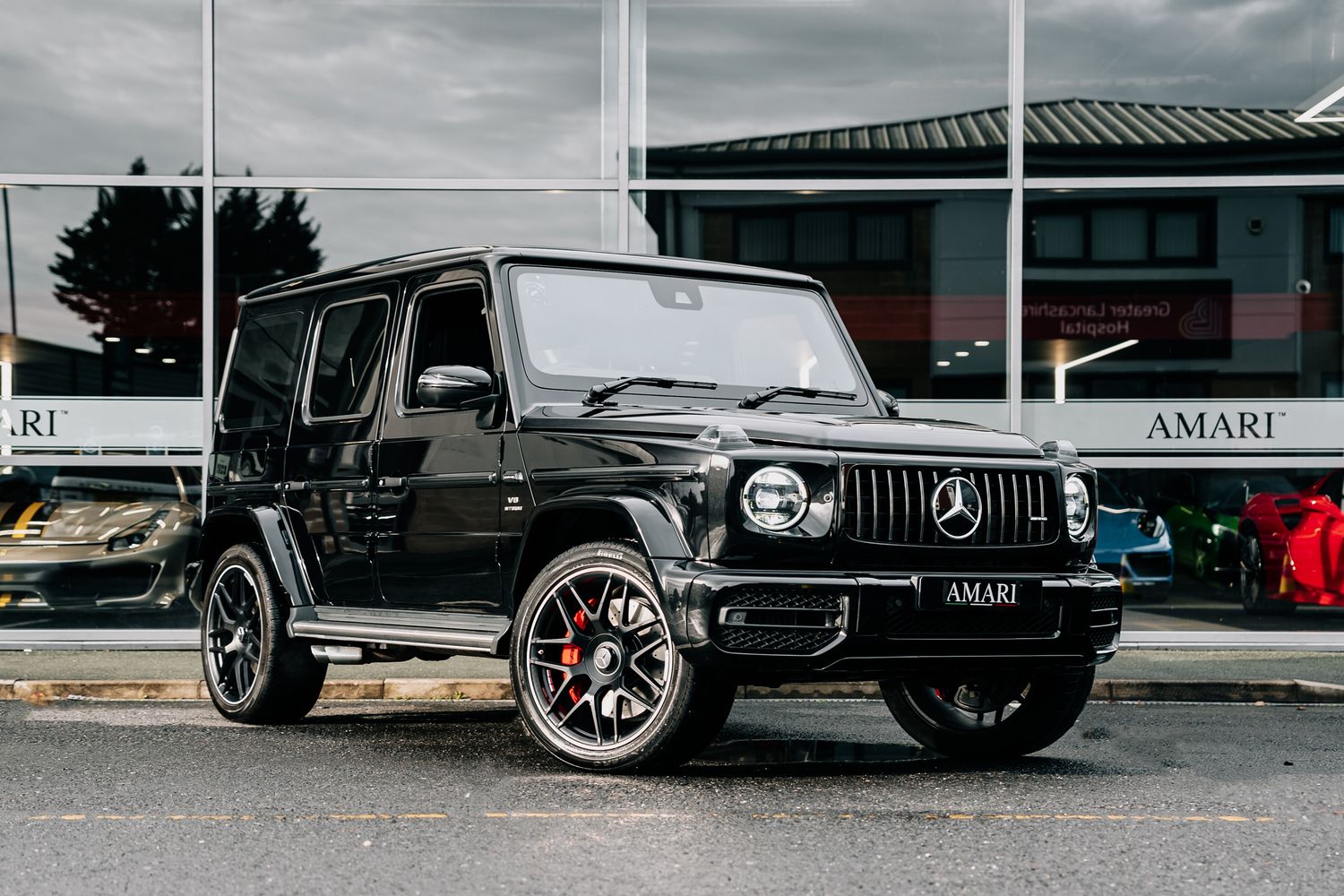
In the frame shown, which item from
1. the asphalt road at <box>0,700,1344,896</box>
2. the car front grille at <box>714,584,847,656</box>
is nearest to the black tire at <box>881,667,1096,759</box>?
the asphalt road at <box>0,700,1344,896</box>

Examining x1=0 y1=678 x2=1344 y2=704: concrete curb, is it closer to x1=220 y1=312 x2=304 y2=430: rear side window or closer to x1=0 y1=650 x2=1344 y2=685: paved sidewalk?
x1=0 y1=650 x2=1344 y2=685: paved sidewalk

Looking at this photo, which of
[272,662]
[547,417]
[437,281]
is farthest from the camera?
[272,662]

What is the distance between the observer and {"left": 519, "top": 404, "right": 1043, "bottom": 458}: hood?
5.99 meters

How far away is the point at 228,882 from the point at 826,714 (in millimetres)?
4705

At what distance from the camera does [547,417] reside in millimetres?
6633

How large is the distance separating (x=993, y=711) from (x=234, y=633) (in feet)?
12.2

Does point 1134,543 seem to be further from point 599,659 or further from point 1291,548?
point 599,659

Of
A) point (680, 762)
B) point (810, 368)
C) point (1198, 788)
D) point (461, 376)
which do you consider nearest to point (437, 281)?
point (461, 376)

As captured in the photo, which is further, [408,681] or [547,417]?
[408,681]

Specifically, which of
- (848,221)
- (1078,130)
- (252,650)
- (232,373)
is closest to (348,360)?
(232,373)

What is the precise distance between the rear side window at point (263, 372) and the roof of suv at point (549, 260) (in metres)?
0.39

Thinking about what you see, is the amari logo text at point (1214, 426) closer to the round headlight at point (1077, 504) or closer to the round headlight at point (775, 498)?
the round headlight at point (1077, 504)

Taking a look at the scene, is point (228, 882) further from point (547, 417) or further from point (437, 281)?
point (437, 281)

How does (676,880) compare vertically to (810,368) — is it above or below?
below
